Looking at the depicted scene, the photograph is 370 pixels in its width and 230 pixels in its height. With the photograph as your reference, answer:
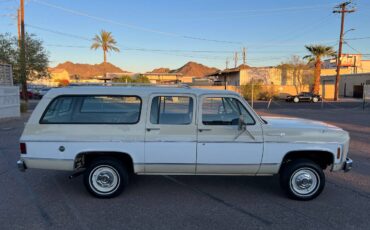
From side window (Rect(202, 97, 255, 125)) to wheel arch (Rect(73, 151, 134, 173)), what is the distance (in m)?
1.38

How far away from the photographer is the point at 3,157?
7582 mm

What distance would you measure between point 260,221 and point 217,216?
582mm

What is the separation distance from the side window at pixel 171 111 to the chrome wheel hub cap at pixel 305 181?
6.30ft

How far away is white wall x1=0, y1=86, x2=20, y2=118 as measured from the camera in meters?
15.6

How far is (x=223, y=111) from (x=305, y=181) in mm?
1712

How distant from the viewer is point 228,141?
463 cm

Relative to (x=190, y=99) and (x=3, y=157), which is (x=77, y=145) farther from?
(x=3, y=157)

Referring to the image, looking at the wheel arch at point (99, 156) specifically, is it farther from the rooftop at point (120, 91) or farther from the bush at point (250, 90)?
the bush at point (250, 90)

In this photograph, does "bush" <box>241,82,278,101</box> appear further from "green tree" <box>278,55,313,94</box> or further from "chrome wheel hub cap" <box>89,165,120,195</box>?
"chrome wheel hub cap" <box>89,165,120,195</box>

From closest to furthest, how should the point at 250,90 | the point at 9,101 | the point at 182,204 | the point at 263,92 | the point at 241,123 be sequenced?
1. the point at 241,123
2. the point at 182,204
3. the point at 9,101
4. the point at 250,90
5. the point at 263,92

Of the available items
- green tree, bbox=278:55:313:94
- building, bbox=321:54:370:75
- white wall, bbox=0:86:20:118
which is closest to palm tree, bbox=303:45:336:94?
green tree, bbox=278:55:313:94

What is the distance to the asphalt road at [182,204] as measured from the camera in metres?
3.99

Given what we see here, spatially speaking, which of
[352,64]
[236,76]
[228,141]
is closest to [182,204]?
[228,141]

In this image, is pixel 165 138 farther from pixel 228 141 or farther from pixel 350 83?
pixel 350 83
